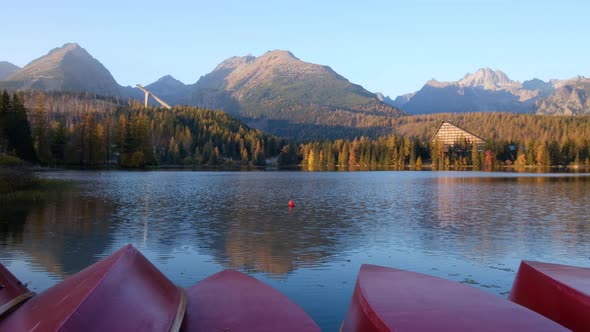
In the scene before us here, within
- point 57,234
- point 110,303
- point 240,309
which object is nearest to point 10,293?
point 110,303

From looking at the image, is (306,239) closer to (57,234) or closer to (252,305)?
(57,234)

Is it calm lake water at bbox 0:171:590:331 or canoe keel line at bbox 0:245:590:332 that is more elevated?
canoe keel line at bbox 0:245:590:332

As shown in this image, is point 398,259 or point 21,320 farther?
point 398,259

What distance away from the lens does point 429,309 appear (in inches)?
348

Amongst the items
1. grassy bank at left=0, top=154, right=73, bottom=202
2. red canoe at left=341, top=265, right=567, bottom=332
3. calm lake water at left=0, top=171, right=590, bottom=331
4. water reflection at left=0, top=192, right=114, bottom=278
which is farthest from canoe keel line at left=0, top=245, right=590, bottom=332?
grassy bank at left=0, top=154, right=73, bottom=202

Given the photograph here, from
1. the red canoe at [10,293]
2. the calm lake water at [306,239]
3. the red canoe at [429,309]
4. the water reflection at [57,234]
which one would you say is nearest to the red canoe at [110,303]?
the red canoe at [10,293]

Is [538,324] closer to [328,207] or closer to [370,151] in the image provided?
[328,207]

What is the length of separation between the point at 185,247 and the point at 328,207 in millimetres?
18197

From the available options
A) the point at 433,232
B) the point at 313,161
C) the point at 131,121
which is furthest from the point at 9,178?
the point at 313,161

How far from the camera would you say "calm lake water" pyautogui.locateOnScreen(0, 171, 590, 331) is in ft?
54.5

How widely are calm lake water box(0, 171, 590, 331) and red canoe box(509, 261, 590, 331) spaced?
2.08 metres

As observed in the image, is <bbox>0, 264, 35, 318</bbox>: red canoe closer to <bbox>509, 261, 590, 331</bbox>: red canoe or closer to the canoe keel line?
the canoe keel line

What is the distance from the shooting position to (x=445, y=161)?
18225 centimetres

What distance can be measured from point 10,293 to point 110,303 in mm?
3693
